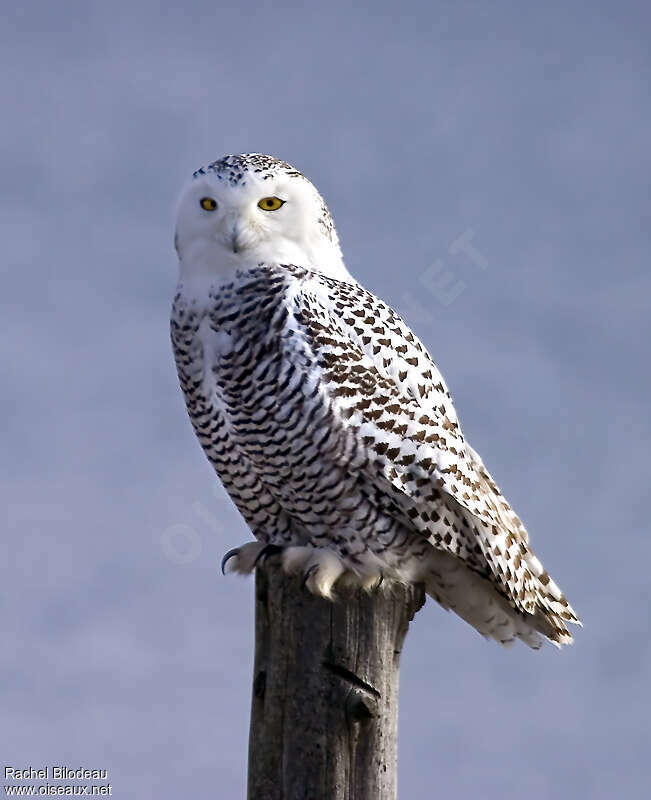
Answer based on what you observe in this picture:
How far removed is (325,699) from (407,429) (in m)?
1.22

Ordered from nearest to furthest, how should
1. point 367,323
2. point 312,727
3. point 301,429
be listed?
1. point 312,727
2. point 301,429
3. point 367,323

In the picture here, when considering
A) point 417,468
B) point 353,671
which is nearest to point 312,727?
point 353,671

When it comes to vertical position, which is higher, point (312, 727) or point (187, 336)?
point (187, 336)

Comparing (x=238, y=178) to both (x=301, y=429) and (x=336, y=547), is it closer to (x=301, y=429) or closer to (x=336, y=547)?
(x=301, y=429)

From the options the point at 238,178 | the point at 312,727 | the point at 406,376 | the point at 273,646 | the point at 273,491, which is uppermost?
the point at 238,178

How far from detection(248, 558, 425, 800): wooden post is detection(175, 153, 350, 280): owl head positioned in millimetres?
1446

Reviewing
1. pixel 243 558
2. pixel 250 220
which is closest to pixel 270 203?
pixel 250 220

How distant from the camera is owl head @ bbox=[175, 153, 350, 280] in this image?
4641 millimetres

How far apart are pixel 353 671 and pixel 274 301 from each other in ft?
4.97

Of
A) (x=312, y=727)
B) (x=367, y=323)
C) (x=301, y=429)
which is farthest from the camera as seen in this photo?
(x=367, y=323)

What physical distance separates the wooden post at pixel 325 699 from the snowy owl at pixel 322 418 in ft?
0.87

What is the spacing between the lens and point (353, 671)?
380cm

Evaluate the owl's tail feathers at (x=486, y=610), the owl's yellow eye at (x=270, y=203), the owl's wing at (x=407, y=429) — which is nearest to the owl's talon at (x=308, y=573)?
the owl's wing at (x=407, y=429)

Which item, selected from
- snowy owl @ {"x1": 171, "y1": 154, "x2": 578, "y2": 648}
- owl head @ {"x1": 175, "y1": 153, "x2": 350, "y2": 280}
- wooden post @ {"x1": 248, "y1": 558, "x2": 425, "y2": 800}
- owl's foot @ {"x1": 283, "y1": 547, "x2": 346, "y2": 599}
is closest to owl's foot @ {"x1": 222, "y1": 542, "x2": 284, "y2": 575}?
snowy owl @ {"x1": 171, "y1": 154, "x2": 578, "y2": 648}
